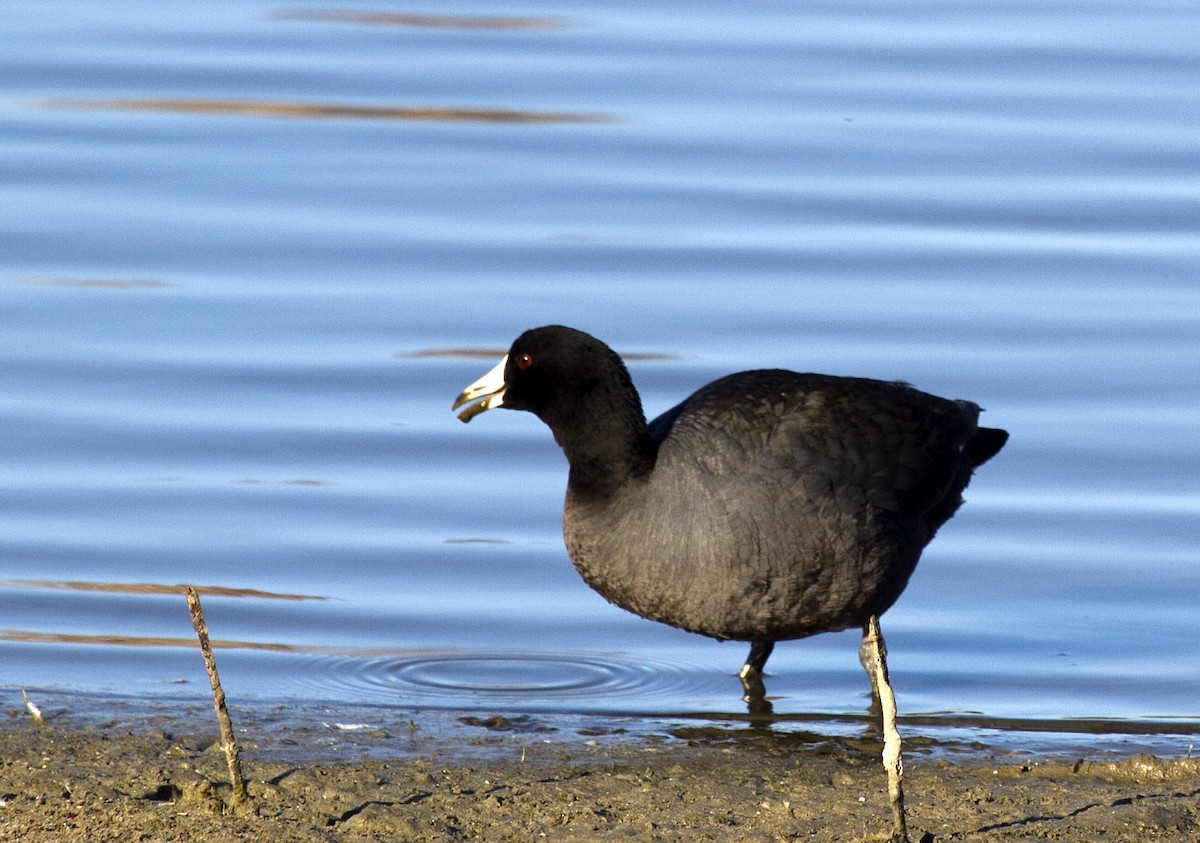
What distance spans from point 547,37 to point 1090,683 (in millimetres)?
9857

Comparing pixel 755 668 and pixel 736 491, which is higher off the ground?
pixel 736 491

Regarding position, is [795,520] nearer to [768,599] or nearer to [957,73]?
[768,599]

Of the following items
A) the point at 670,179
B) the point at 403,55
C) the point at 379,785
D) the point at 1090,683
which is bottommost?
the point at 379,785

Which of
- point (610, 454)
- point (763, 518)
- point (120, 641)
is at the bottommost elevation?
point (120, 641)

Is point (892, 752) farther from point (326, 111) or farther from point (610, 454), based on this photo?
point (326, 111)

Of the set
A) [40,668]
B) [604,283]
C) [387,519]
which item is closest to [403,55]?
[604,283]

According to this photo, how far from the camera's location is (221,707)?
15.9 feet

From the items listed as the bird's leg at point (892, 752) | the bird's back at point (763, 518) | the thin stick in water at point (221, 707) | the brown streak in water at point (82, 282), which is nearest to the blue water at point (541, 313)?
the brown streak in water at point (82, 282)

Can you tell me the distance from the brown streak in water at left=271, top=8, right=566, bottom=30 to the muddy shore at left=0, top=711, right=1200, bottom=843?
1096 centimetres

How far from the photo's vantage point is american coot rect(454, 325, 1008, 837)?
6.29m

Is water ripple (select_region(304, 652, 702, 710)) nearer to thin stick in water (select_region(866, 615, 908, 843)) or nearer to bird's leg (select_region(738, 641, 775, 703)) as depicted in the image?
bird's leg (select_region(738, 641, 775, 703))

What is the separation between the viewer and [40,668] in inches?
273

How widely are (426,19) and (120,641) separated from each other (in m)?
10.1

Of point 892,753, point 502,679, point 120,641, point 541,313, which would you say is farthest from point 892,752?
point 541,313
